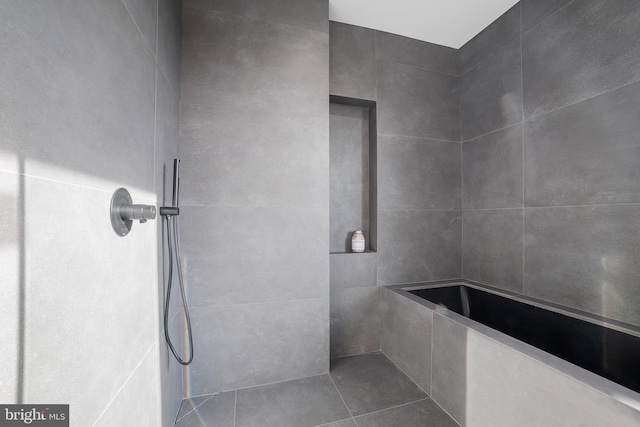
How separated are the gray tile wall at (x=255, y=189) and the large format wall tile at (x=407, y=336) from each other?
0.56 meters

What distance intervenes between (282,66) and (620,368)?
2580 millimetres

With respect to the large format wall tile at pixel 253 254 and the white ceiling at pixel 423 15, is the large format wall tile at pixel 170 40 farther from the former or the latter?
the white ceiling at pixel 423 15

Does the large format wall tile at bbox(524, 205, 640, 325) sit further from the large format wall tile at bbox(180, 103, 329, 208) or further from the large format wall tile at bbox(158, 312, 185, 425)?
the large format wall tile at bbox(158, 312, 185, 425)

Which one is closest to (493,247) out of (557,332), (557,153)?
(557,332)

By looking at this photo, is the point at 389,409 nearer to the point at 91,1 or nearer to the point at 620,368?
the point at 620,368

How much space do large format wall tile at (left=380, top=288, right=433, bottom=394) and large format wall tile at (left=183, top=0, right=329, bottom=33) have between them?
2090mm

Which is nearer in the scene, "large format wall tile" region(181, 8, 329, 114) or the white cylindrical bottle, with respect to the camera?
"large format wall tile" region(181, 8, 329, 114)

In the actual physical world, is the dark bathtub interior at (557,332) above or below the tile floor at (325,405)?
above

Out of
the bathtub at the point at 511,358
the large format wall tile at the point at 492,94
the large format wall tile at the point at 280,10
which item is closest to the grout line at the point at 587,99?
the large format wall tile at the point at 492,94

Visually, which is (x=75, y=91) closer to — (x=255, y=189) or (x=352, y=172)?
(x=255, y=189)

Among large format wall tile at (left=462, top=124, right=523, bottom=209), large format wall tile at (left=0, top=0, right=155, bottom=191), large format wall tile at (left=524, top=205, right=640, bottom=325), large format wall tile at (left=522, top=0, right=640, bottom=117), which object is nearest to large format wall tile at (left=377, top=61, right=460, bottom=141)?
large format wall tile at (left=462, top=124, right=523, bottom=209)

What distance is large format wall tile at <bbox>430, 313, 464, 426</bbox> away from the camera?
55.7 inches

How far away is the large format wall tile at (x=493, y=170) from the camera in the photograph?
6.72ft

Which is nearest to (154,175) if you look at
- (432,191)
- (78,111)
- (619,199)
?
(78,111)
